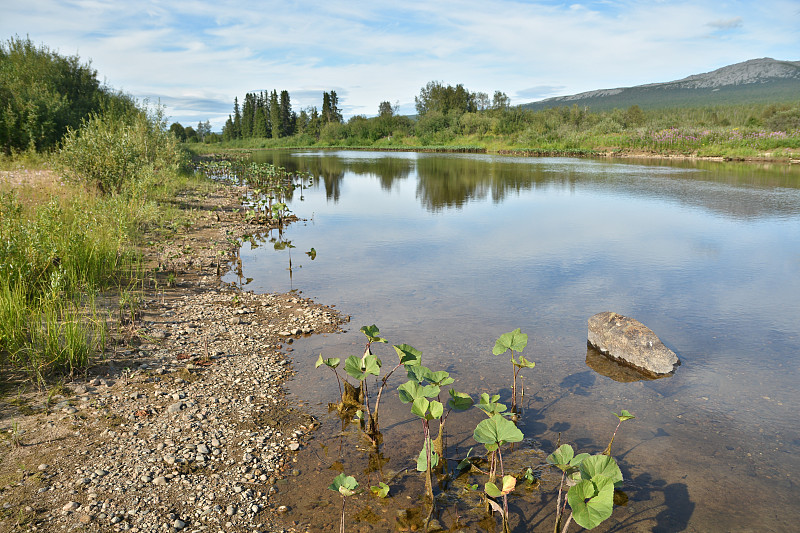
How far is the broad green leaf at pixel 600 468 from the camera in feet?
10.6

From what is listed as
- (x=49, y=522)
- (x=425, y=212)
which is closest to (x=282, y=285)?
(x=49, y=522)

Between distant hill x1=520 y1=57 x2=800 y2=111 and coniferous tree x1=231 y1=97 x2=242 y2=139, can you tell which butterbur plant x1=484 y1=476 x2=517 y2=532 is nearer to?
coniferous tree x1=231 y1=97 x2=242 y2=139

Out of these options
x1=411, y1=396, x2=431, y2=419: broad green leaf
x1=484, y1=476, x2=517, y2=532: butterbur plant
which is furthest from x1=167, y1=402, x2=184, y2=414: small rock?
x1=484, y1=476, x2=517, y2=532: butterbur plant

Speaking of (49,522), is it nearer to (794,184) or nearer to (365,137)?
(794,184)

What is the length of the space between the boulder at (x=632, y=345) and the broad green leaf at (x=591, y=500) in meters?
3.30

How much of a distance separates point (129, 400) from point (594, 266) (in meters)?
8.89

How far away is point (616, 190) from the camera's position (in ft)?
70.7

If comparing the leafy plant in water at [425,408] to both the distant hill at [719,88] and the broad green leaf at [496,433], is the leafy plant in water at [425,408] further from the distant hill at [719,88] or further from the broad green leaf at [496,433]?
the distant hill at [719,88]

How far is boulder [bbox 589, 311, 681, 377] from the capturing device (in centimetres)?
598

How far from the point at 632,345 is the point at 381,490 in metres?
3.90

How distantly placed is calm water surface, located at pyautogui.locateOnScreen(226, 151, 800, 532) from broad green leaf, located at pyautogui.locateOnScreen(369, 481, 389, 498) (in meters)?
0.08

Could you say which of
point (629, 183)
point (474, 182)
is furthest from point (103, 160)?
point (629, 183)

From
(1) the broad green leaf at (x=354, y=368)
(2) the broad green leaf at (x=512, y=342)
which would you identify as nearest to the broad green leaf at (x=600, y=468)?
(2) the broad green leaf at (x=512, y=342)

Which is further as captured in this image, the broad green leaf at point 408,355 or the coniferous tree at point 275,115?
the coniferous tree at point 275,115
